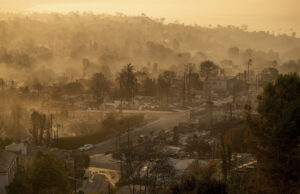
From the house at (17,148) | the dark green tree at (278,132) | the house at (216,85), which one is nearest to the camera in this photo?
the dark green tree at (278,132)

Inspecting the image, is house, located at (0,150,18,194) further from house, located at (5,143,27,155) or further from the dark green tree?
the dark green tree

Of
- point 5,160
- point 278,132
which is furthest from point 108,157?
point 278,132

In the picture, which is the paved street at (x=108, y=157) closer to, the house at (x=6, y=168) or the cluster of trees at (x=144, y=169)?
the cluster of trees at (x=144, y=169)

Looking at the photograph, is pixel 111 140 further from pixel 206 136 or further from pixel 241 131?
pixel 241 131

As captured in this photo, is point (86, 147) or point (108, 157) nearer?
point (108, 157)

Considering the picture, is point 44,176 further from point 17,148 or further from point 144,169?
point 17,148

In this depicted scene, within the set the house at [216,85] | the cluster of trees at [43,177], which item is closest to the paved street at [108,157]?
the cluster of trees at [43,177]

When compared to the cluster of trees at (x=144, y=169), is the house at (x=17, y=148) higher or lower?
higher

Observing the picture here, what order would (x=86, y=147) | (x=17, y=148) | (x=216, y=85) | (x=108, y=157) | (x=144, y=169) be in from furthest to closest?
(x=216, y=85), (x=86, y=147), (x=108, y=157), (x=17, y=148), (x=144, y=169)

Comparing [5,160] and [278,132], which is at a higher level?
[278,132]
